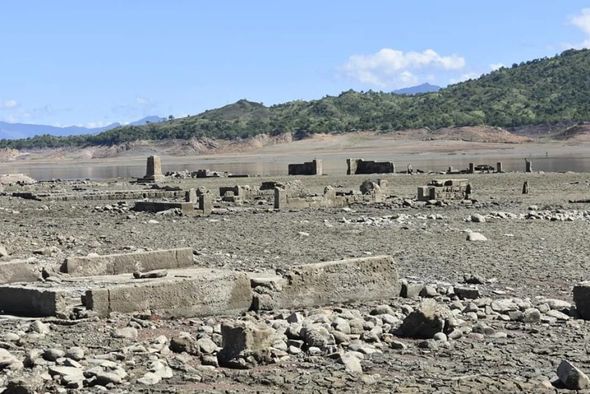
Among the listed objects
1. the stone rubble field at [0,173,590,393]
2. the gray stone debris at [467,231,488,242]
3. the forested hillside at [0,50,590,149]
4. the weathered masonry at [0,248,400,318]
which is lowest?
the gray stone debris at [467,231,488,242]

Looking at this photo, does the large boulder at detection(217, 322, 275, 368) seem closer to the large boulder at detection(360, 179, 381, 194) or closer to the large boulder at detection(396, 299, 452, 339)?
the large boulder at detection(396, 299, 452, 339)

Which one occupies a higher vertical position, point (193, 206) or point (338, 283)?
point (338, 283)

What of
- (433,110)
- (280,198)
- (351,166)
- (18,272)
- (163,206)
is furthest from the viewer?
(433,110)

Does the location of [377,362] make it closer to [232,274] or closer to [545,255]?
[232,274]

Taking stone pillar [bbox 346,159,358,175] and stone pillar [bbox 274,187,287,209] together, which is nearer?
stone pillar [bbox 274,187,287,209]

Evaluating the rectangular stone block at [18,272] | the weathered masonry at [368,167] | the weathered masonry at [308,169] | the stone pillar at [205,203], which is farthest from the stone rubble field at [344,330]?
the weathered masonry at [308,169]

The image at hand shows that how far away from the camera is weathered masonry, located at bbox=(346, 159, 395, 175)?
171 feet

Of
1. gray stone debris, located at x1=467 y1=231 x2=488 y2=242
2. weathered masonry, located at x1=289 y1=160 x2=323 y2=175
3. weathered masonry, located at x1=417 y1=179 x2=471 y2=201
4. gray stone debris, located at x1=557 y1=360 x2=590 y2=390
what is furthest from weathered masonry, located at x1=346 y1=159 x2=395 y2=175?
gray stone debris, located at x1=557 y1=360 x2=590 y2=390

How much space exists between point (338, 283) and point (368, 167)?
42620 mm

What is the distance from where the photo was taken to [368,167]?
53875mm

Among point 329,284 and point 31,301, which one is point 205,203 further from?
point 31,301

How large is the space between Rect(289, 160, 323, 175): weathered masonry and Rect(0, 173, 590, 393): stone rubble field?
3281cm

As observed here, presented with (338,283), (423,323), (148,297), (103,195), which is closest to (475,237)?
(338,283)

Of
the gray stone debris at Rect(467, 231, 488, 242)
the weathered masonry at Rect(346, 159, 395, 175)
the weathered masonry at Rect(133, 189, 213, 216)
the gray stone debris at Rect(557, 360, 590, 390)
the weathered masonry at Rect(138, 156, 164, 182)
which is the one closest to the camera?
the gray stone debris at Rect(557, 360, 590, 390)
